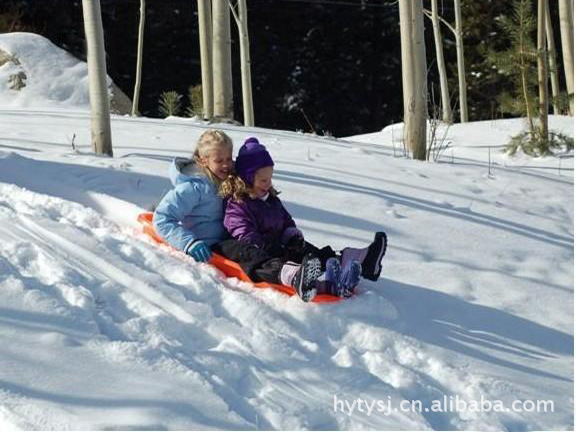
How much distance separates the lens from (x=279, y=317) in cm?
450

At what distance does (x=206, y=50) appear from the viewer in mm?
15844

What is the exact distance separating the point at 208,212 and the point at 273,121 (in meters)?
23.2

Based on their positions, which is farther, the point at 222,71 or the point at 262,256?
the point at 222,71

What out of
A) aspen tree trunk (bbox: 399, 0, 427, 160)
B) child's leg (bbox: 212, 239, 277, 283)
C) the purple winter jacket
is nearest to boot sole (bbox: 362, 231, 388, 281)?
child's leg (bbox: 212, 239, 277, 283)

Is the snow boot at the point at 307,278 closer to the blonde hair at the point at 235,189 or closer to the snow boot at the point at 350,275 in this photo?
the snow boot at the point at 350,275

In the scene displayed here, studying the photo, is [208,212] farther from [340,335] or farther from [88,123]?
[88,123]

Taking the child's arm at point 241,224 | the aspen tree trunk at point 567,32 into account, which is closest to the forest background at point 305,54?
the aspen tree trunk at point 567,32

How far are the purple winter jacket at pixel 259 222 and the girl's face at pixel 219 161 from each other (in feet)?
0.59

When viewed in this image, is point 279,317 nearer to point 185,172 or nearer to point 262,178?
point 262,178

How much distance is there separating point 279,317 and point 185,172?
1312mm

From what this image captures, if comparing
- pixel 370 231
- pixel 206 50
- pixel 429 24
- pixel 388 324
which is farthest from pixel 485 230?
pixel 429 24

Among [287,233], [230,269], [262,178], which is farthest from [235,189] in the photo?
[230,269]

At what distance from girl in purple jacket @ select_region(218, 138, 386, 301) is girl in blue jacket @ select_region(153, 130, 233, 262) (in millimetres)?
83

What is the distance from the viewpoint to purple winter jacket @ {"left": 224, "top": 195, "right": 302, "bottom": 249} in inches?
204
